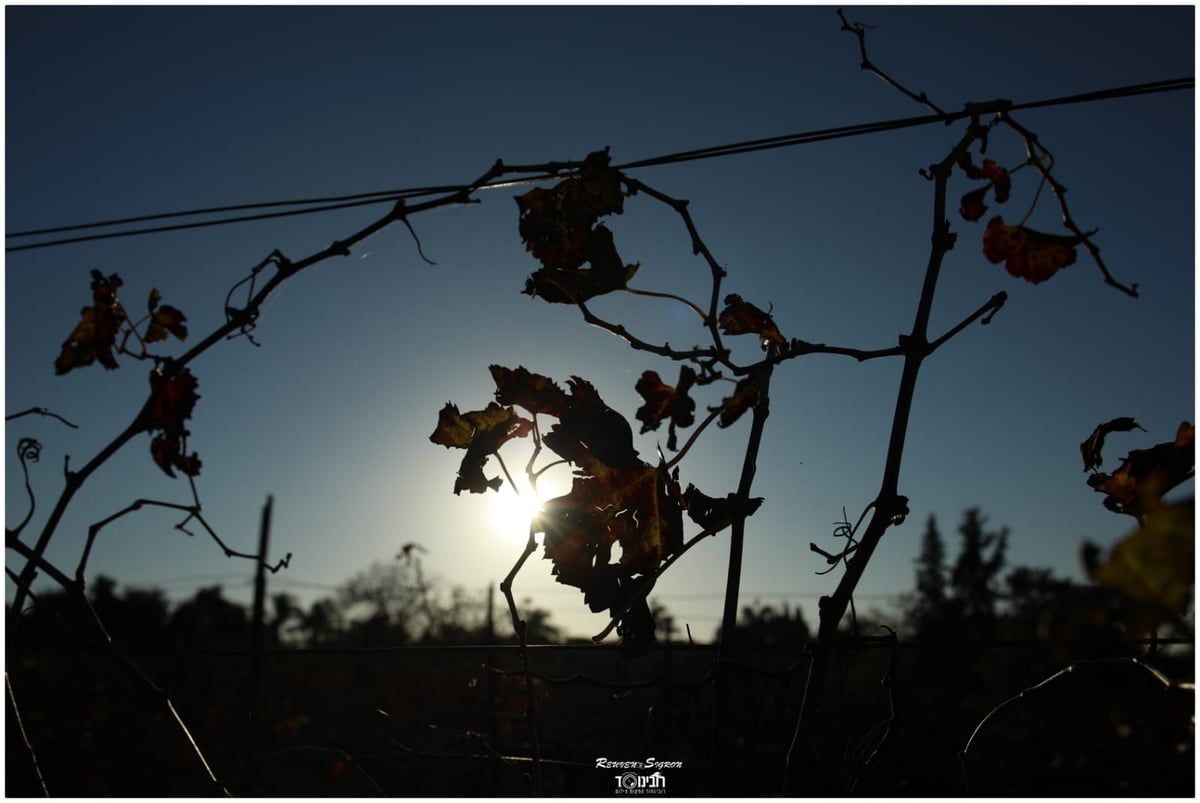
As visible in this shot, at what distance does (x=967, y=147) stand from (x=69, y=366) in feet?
6.17

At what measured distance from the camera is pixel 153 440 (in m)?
1.78

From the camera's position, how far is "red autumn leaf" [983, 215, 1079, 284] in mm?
1330

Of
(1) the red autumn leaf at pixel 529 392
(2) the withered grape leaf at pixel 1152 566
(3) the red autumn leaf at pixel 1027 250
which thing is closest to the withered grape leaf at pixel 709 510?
(1) the red autumn leaf at pixel 529 392

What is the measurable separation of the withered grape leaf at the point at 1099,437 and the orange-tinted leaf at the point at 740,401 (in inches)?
22.3

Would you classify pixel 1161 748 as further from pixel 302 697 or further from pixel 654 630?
pixel 654 630

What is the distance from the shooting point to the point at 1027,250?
1349mm

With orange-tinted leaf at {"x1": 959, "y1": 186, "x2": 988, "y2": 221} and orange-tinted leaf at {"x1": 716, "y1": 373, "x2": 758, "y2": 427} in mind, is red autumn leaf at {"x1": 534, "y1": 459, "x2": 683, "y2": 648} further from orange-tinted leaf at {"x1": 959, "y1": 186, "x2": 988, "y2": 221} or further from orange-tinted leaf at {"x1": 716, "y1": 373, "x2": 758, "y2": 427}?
orange-tinted leaf at {"x1": 959, "y1": 186, "x2": 988, "y2": 221}

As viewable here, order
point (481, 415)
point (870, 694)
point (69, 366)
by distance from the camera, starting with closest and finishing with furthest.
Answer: point (481, 415)
point (69, 366)
point (870, 694)

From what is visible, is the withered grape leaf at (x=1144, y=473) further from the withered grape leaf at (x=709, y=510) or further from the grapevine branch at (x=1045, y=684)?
the withered grape leaf at (x=709, y=510)

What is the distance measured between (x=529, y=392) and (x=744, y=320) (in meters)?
0.41

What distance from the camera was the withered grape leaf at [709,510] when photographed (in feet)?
4.64

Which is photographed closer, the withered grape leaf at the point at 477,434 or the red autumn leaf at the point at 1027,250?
the red autumn leaf at the point at 1027,250

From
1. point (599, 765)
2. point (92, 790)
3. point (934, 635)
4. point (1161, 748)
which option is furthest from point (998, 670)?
point (599, 765)

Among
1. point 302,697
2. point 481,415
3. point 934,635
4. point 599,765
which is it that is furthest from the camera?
point 934,635
